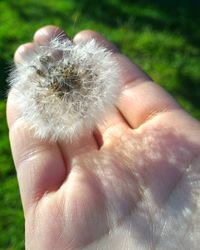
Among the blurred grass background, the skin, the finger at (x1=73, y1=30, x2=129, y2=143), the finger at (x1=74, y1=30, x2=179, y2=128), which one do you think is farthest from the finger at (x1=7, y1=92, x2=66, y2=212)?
the blurred grass background

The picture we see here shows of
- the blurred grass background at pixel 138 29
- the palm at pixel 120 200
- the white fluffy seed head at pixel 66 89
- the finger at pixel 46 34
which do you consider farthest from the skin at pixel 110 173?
the blurred grass background at pixel 138 29

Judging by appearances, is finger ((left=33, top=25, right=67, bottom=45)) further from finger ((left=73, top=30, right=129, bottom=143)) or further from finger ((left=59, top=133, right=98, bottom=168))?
finger ((left=59, top=133, right=98, bottom=168))

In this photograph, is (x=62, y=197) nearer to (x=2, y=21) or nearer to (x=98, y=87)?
(x=98, y=87)

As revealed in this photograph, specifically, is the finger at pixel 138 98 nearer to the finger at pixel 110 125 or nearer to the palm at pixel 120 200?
the finger at pixel 110 125

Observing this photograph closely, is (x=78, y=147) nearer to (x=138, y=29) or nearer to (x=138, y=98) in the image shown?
(x=138, y=98)

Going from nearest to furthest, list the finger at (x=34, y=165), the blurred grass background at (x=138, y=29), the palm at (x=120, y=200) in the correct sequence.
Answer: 1. the palm at (x=120, y=200)
2. the finger at (x=34, y=165)
3. the blurred grass background at (x=138, y=29)
